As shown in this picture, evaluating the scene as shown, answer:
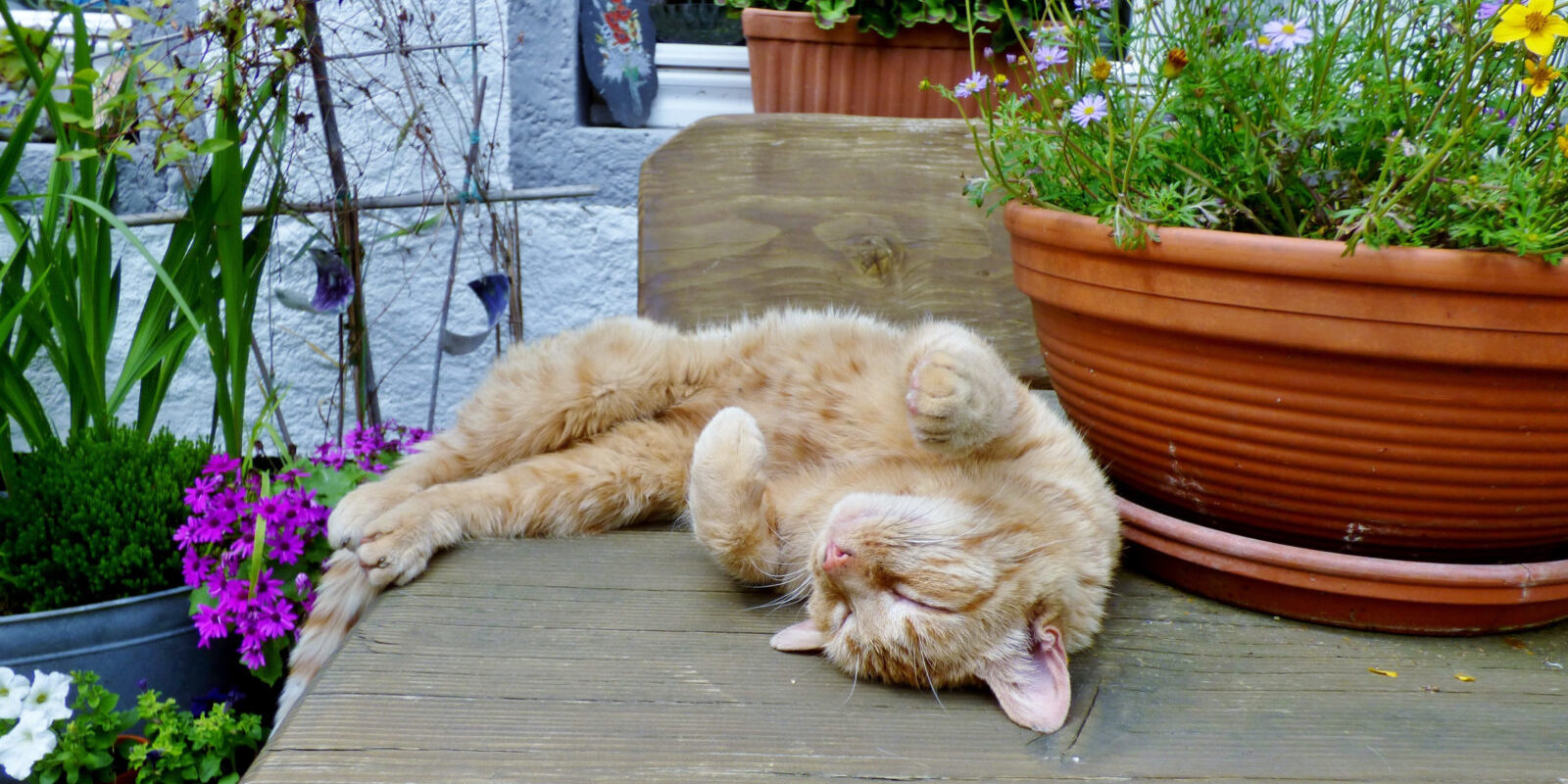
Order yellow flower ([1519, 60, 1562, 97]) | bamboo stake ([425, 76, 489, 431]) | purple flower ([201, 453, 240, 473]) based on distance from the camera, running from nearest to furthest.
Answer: yellow flower ([1519, 60, 1562, 97]), purple flower ([201, 453, 240, 473]), bamboo stake ([425, 76, 489, 431])

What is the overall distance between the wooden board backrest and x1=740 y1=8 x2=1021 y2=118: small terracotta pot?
363mm

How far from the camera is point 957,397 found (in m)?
1.56

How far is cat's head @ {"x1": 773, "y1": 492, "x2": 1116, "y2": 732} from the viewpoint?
141 centimetres

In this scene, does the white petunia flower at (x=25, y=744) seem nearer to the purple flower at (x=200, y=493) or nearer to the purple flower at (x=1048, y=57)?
the purple flower at (x=200, y=493)

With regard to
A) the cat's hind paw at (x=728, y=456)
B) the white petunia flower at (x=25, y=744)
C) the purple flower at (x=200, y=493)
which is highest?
the cat's hind paw at (x=728, y=456)

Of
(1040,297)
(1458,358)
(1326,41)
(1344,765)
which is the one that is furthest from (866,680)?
(1326,41)

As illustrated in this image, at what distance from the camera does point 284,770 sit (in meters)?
1.14

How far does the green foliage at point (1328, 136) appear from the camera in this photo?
4.32 ft

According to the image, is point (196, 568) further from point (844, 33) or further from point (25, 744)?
point (844, 33)

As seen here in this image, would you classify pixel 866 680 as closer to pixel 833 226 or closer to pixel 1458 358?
pixel 1458 358

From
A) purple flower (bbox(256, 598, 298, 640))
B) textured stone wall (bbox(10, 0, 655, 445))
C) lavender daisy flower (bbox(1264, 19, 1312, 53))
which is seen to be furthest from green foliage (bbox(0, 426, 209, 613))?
lavender daisy flower (bbox(1264, 19, 1312, 53))

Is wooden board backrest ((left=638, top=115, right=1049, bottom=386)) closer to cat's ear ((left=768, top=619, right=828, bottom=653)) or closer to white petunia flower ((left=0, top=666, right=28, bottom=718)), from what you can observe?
cat's ear ((left=768, top=619, right=828, bottom=653))

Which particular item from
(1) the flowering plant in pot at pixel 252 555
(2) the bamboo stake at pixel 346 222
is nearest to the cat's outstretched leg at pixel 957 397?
(1) the flowering plant in pot at pixel 252 555

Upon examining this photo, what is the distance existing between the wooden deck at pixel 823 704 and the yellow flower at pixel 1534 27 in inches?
34.7
